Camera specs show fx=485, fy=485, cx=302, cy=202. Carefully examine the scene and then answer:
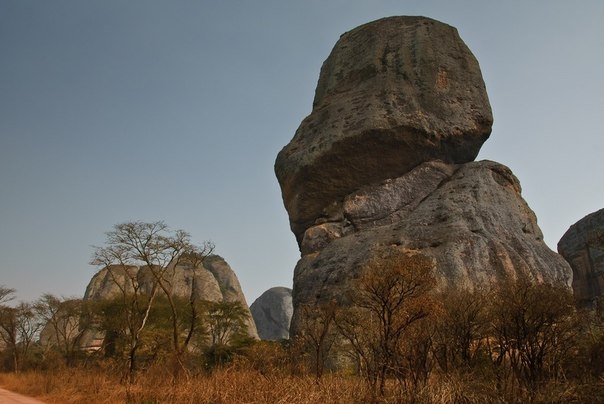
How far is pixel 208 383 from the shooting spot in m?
11.7

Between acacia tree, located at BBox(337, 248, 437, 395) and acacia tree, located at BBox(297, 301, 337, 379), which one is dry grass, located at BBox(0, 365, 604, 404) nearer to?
acacia tree, located at BBox(337, 248, 437, 395)

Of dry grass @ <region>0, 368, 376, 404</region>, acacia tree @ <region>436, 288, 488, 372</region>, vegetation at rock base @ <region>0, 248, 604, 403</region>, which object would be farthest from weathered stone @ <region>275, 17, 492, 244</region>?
dry grass @ <region>0, 368, 376, 404</region>

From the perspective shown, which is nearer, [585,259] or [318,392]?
[318,392]

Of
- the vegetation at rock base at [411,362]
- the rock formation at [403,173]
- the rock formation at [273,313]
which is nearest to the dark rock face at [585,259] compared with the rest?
the rock formation at [403,173]

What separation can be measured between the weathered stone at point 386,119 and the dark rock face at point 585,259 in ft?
84.8

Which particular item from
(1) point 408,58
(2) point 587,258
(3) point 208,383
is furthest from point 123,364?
(2) point 587,258

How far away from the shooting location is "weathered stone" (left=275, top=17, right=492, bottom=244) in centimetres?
3528

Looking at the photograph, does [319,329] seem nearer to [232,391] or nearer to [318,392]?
[232,391]

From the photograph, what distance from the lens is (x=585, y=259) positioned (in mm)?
56969

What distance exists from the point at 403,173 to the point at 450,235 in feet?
29.7

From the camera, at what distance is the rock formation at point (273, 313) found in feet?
302

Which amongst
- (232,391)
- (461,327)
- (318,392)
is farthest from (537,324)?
(232,391)

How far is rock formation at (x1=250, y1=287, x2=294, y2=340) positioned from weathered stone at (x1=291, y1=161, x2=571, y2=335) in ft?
201

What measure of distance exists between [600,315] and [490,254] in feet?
33.6
